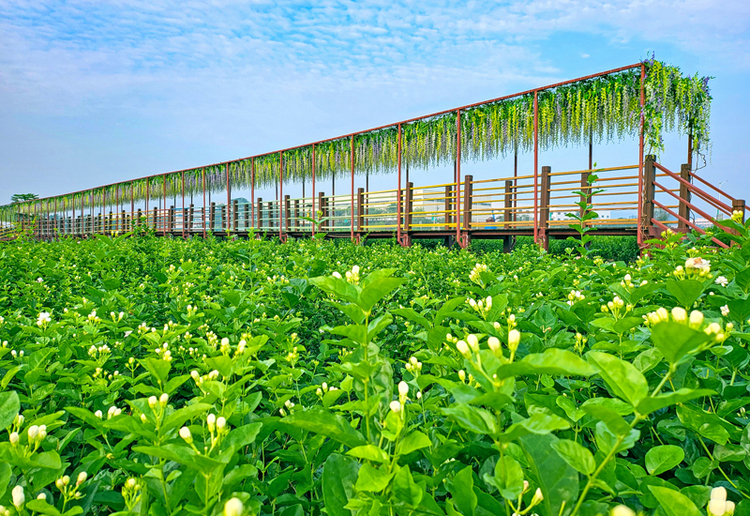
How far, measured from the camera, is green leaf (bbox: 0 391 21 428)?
855 millimetres

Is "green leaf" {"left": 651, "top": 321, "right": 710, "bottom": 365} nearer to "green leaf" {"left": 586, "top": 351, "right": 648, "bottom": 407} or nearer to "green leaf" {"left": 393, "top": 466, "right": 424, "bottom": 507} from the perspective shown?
"green leaf" {"left": 586, "top": 351, "right": 648, "bottom": 407}

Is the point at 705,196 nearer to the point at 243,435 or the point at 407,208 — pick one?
the point at 407,208

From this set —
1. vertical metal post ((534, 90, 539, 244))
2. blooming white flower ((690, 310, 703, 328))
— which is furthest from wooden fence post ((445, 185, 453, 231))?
blooming white flower ((690, 310, 703, 328))

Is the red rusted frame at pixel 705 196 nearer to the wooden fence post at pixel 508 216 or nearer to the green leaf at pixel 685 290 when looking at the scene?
the wooden fence post at pixel 508 216

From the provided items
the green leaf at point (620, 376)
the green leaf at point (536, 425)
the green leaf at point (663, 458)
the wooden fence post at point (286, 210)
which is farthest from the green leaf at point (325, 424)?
the wooden fence post at point (286, 210)

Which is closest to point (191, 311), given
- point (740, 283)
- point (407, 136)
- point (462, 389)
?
point (462, 389)

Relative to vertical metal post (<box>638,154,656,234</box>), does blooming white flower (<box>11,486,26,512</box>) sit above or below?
below

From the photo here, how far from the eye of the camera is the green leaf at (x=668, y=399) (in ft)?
1.69

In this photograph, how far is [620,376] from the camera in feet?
1.99

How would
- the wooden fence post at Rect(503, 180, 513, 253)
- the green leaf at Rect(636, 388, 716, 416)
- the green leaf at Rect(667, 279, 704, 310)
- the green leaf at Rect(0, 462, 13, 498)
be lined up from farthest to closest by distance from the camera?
the wooden fence post at Rect(503, 180, 513, 253), the green leaf at Rect(667, 279, 704, 310), the green leaf at Rect(0, 462, 13, 498), the green leaf at Rect(636, 388, 716, 416)

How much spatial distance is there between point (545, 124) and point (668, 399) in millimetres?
11237

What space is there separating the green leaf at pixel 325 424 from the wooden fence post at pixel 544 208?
1000cm

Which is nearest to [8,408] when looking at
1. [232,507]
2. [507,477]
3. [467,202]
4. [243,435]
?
[243,435]

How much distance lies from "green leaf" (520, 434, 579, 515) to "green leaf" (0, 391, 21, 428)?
0.98m
